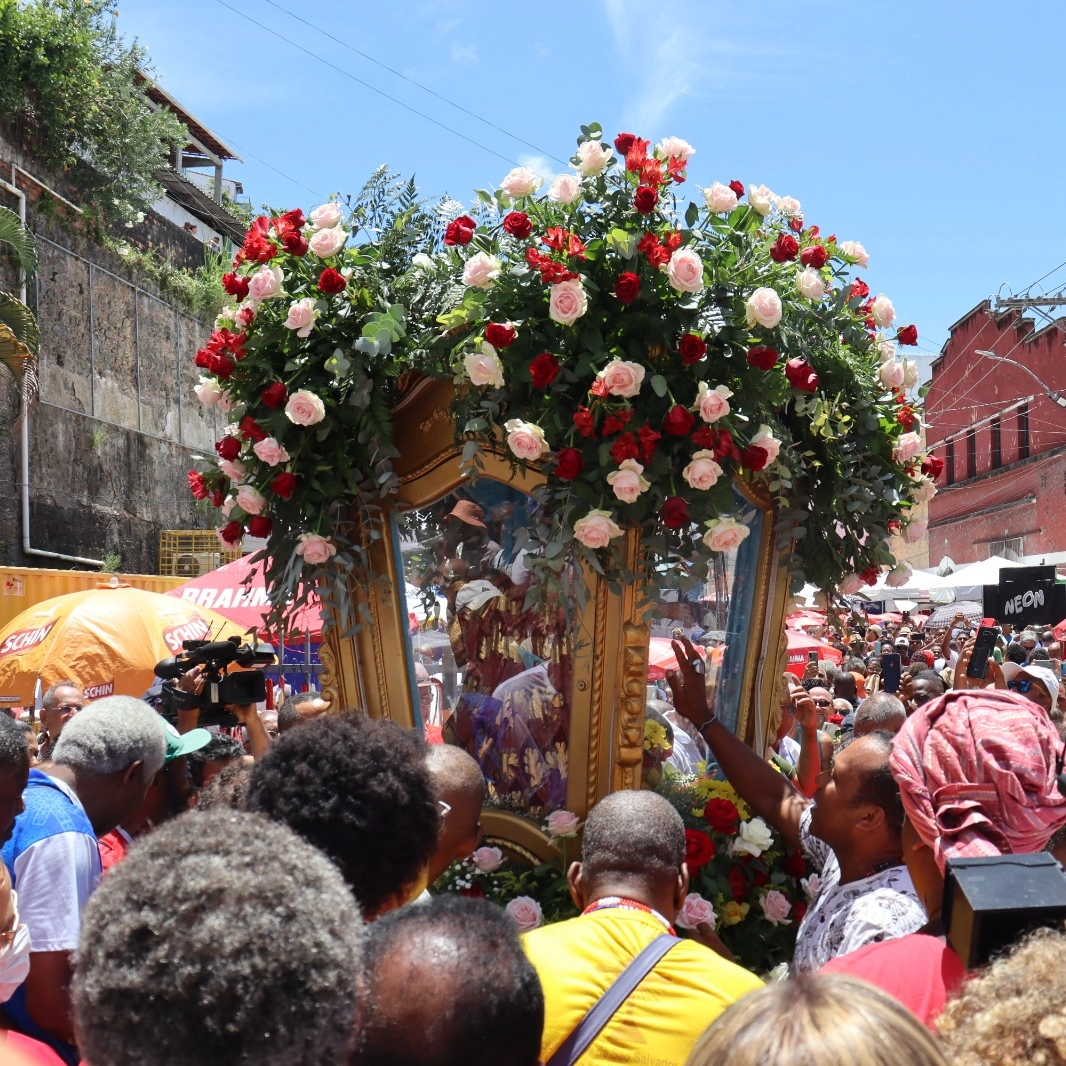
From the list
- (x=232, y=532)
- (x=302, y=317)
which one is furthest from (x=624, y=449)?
(x=232, y=532)

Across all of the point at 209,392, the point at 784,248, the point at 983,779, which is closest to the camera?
the point at 983,779

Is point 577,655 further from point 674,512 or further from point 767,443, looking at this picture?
point 767,443

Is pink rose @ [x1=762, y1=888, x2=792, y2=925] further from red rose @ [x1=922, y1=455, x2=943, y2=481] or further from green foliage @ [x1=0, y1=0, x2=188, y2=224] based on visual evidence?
green foliage @ [x1=0, y1=0, x2=188, y2=224]

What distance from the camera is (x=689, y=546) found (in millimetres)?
4098

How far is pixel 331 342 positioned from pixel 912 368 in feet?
7.62

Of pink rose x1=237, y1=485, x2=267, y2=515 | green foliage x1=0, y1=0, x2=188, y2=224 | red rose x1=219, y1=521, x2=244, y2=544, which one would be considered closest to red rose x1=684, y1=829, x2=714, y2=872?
pink rose x1=237, y1=485, x2=267, y2=515

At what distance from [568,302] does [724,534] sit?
94cm

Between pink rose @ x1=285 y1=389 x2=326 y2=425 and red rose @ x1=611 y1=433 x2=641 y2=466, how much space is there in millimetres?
1114

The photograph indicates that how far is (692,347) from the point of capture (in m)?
3.80

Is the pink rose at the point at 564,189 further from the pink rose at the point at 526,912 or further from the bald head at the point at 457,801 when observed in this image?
the pink rose at the point at 526,912

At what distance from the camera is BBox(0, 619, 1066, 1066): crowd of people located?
1.40m

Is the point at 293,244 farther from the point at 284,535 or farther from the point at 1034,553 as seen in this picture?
the point at 1034,553

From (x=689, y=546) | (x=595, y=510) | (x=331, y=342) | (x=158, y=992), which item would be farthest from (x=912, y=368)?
(x=158, y=992)

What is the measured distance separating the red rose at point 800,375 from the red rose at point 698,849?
5.36 ft
